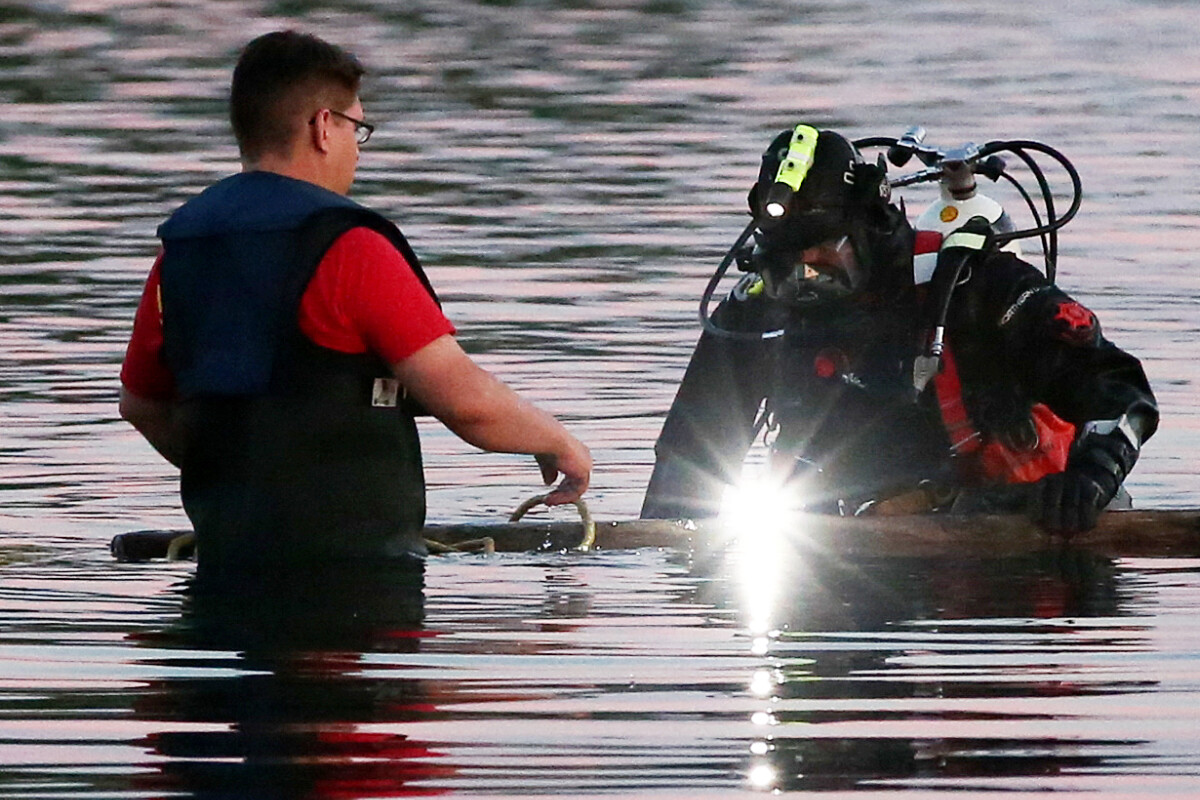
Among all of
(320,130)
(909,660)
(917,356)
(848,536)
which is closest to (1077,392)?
(917,356)

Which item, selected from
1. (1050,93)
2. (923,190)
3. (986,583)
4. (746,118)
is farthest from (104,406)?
(1050,93)

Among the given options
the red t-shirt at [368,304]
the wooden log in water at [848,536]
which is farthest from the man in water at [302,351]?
the wooden log in water at [848,536]

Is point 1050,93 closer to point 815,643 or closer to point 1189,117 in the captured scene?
point 1189,117

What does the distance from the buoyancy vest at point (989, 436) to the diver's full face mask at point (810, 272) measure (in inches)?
9.2

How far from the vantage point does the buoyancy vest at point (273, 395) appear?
727 centimetres

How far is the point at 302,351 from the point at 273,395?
13 cm

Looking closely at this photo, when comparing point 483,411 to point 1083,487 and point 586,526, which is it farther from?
point 1083,487

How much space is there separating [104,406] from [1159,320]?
501cm

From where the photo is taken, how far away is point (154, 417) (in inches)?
305

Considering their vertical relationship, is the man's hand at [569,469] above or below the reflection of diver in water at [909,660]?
above

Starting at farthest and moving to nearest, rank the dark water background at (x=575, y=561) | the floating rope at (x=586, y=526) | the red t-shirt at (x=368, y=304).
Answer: the floating rope at (x=586, y=526) < the red t-shirt at (x=368, y=304) < the dark water background at (x=575, y=561)

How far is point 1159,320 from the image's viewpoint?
14906mm

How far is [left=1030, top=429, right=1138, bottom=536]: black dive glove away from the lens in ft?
28.8

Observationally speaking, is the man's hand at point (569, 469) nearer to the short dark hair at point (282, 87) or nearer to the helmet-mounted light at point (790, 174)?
the short dark hair at point (282, 87)
